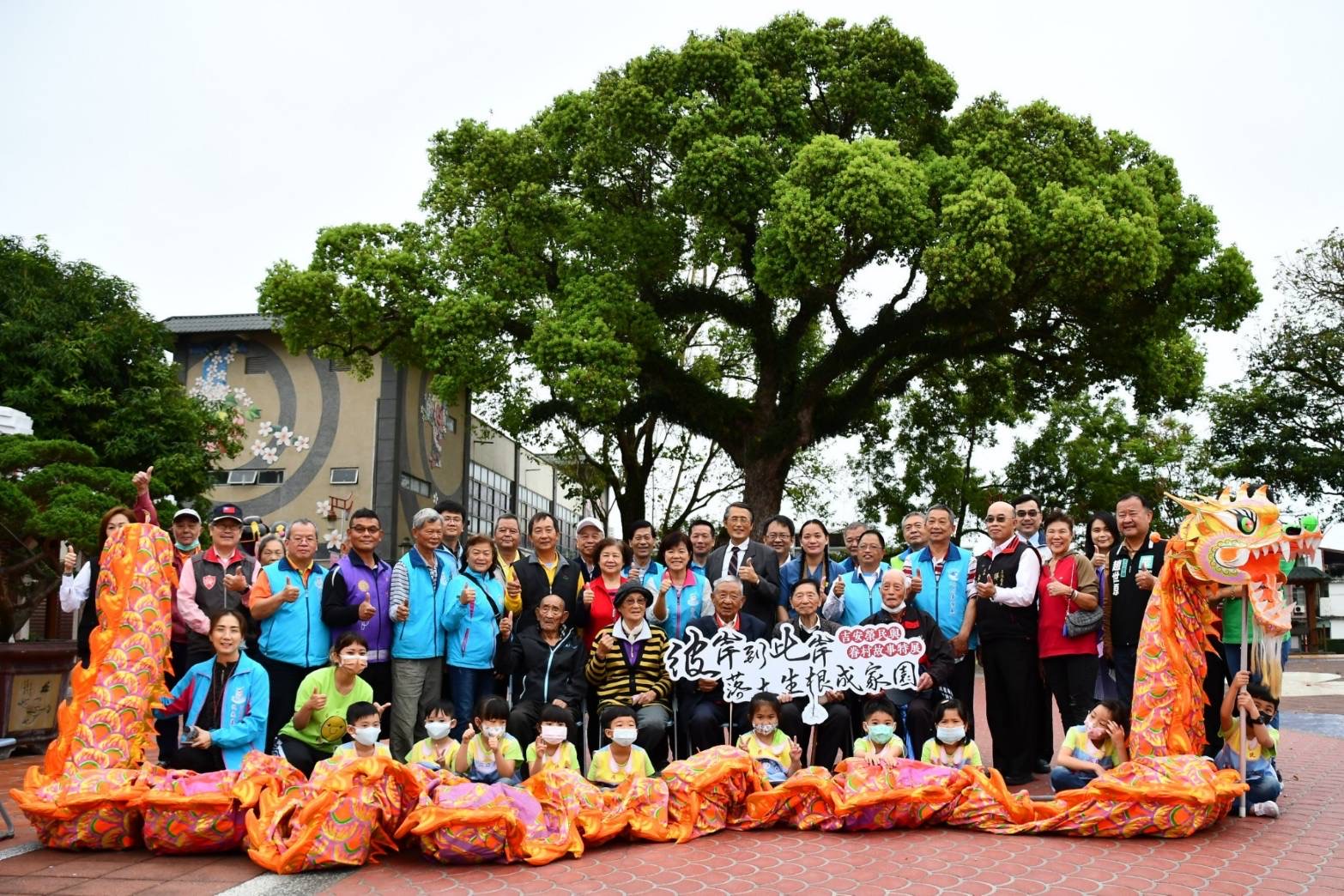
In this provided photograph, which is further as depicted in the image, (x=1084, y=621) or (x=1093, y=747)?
(x=1084, y=621)

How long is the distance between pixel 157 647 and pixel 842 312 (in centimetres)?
1427

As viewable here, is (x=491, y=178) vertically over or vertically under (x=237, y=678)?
over

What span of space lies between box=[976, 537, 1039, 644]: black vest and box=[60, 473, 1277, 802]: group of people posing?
12 mm

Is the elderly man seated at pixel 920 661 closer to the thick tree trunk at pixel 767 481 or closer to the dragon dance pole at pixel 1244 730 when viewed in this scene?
the dragon dance pole at pixel 1244 730

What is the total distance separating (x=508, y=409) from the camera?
21.3m

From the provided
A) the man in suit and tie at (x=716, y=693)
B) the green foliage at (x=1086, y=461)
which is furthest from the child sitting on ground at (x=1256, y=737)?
the green foliage at (x=1086, y=461)

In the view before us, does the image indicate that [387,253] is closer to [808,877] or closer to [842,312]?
[842,312]

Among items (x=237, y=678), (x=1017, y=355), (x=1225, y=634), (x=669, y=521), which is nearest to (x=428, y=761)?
(x=237, y=678)

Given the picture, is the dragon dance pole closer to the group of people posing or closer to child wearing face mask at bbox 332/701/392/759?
the group of people posing

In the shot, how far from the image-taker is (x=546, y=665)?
661 cm

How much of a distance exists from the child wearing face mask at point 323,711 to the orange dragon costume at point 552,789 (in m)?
0.53

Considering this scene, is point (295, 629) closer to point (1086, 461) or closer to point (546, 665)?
point (546, 665)

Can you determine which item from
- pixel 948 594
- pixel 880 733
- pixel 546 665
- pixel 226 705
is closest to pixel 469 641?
pixel 546 665

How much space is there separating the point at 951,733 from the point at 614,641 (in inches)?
79.0
